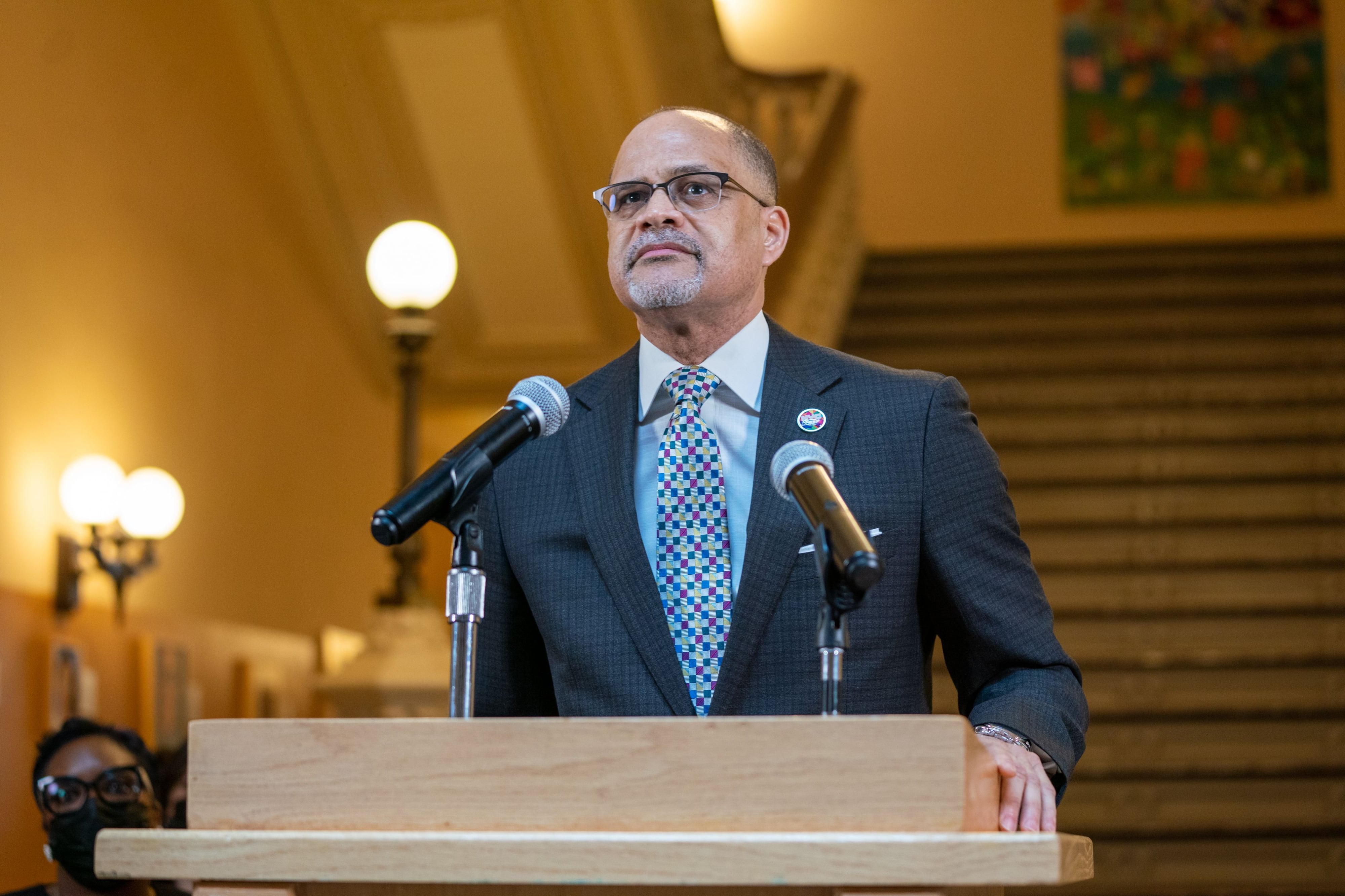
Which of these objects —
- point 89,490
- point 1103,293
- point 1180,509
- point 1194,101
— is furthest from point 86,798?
point 1194,101

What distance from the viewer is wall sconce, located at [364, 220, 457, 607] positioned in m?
5.32

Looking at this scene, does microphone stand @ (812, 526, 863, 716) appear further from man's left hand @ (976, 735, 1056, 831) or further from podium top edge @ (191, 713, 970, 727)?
man's left hand @ (976, 735, 1056, 831)

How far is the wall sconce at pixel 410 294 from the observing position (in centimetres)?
532

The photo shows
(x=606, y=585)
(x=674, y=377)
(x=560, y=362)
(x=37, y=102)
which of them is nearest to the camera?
(x=606, y=585)

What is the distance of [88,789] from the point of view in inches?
130

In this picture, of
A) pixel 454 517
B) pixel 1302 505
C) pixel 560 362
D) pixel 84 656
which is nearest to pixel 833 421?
pixel 454 517

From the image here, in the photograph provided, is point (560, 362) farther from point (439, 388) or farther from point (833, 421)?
point (833, 421)

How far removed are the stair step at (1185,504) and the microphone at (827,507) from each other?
17.0 ft

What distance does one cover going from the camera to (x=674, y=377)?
2.09 meters

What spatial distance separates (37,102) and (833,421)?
15.8ft

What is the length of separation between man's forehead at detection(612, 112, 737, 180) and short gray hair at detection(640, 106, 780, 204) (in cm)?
2

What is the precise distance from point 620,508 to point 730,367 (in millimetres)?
265

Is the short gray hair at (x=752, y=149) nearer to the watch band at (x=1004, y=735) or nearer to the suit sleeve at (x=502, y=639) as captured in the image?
the suit sleeve at (x=502, y=639)

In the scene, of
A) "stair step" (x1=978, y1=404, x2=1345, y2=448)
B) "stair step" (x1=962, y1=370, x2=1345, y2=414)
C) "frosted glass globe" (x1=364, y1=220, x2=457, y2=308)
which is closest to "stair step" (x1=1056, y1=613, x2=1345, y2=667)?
"stair step" (x1=978, y1=404, x2=1345, y2=448)
